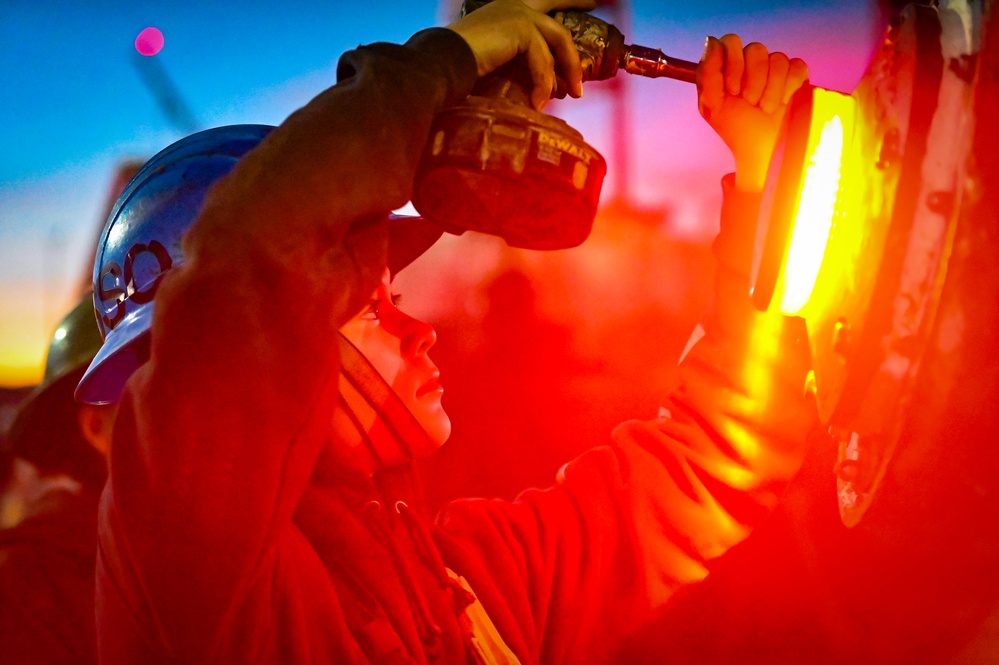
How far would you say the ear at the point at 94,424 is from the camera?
1.87 m

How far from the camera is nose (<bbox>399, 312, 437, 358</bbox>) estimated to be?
1127mm

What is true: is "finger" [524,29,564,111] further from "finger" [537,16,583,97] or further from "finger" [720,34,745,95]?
"finger" [720,34,745,95]

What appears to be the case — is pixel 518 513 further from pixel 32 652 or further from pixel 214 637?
pixel 32 652

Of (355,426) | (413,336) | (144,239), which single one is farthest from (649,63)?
(144,239)

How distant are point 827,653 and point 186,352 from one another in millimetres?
2006

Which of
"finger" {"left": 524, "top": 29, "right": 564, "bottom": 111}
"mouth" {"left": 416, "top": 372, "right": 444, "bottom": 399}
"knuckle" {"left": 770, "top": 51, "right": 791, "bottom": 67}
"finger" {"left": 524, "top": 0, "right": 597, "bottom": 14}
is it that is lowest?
"mouth" {"left": 416, "top": 372, "right": 444, "bottom": 399}

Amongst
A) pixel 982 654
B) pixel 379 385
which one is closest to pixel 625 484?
pixel 379 385

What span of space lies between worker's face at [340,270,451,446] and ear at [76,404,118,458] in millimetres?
1209

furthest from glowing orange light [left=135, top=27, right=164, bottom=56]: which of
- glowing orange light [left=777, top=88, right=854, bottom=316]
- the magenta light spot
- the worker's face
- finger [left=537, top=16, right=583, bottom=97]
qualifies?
glowing orange light [left=777, top=88, right=854, bottom=316]

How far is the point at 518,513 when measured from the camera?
125 cm

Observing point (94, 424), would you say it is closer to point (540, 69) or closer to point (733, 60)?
point (540, 69)

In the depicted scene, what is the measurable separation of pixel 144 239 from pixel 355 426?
1.50ft

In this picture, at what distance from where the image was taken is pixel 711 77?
3.07ft

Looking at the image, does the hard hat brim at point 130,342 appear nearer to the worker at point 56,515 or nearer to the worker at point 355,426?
the worker at point 355,426
